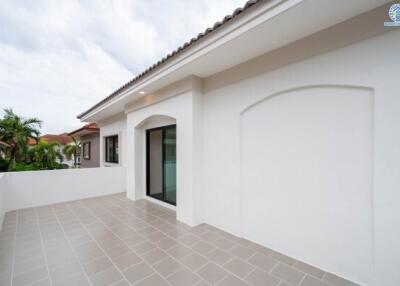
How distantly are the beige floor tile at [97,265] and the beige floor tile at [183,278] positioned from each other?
0.99m

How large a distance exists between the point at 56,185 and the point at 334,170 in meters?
7.24

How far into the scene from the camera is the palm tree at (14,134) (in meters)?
7.24

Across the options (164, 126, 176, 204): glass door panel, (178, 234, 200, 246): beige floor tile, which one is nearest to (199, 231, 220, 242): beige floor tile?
(178, 234, 200, 246): beige floor tile

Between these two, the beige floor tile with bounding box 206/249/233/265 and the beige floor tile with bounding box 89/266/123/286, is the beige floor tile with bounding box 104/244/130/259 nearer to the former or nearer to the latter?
the beige floor tile with bounding box 89/266/123/286

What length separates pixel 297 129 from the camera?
262cm

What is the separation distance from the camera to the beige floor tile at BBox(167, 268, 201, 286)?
2135 millimetres

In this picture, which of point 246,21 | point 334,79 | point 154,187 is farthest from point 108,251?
point 334,79

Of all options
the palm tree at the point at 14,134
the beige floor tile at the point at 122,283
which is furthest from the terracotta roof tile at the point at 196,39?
the palm tree at the point at 14,134

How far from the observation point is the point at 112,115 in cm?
793


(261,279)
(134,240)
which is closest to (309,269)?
(261,279)

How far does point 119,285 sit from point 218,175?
2384 mm

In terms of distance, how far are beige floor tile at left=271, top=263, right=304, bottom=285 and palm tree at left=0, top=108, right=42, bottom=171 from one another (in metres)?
9.91

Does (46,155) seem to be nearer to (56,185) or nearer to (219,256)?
(56,185)

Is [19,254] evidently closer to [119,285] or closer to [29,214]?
[119,285]
